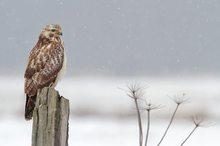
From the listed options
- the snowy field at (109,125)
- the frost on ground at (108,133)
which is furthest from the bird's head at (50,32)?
the frost on ground at (108,133)

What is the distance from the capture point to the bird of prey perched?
266 inches

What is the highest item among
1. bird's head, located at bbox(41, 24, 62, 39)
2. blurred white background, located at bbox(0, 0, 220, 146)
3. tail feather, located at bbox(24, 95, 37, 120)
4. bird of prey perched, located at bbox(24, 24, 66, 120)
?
blurred white background, located at bbox(0, 0, 220, 146)

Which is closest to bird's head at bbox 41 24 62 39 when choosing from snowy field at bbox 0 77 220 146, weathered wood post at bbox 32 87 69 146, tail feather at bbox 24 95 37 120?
tail feather at bbox 24 95 37 120

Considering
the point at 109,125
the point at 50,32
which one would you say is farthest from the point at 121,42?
the point at 50,32

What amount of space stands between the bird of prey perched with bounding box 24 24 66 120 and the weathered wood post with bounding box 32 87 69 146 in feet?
5.30

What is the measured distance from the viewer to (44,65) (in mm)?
7105

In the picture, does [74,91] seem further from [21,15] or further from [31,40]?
[21,15]

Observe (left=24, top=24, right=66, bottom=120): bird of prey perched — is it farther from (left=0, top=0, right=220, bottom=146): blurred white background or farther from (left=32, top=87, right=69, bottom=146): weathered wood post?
(left=0, top=0, right=220, bottom=146): blurred white background

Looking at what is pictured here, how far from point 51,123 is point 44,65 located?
6.92ft

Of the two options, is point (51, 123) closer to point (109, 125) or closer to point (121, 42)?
point (109, 125)

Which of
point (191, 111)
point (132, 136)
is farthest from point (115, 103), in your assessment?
point (132, 136)

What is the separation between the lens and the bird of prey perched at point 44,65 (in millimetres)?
6768

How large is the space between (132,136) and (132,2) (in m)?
60.9

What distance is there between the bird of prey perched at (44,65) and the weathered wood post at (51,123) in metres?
1.61
